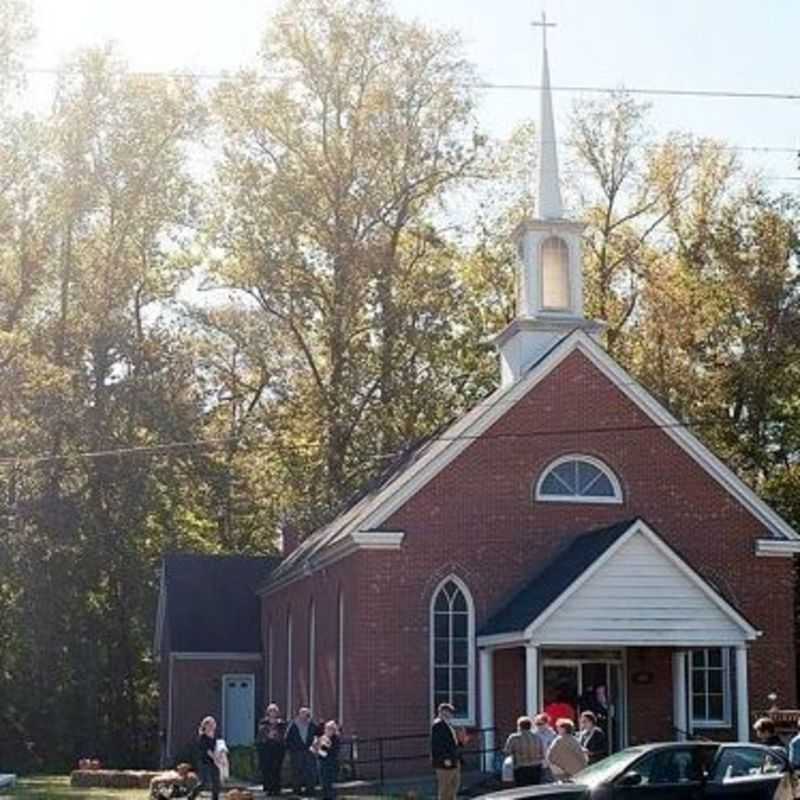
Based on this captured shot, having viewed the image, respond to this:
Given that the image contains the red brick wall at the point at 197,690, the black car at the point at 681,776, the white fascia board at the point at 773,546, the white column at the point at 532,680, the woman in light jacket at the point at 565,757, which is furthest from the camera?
the red brick wall at the point at 197,690

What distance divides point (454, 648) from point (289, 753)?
4229mm

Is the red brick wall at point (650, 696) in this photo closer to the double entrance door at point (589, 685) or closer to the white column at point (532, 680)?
the double entrance door at point (589, 685)

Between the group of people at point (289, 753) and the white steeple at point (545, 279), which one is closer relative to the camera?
the group of people at point (289, 753)

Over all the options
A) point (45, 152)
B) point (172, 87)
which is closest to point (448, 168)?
point (172, 87)

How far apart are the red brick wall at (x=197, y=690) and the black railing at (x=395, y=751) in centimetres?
1436

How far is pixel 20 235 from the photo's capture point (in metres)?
51.8

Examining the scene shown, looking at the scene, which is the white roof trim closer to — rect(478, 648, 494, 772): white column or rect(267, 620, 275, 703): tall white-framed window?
rect(478, 648, 494, 772): white column

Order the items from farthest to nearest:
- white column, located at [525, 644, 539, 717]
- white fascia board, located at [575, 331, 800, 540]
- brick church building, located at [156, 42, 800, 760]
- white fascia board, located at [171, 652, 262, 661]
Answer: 1. white fascia board, located at [171, 652, 262, 661]
2. white fascia board, located at [575, 331, 800, 540]
3. brick church building, located at [156, 42, 800, 760]
4. white column, located at [525, 644, 539, 717]

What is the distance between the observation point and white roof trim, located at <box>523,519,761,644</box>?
33.2 meters

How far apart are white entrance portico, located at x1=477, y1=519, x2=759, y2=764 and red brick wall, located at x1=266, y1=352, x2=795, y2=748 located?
1710mm

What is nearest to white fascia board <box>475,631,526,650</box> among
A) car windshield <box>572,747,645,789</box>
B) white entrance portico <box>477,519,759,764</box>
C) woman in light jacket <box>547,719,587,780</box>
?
white entrance portico <box>477,519,759,764</box>

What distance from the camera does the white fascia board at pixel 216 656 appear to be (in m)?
49.0

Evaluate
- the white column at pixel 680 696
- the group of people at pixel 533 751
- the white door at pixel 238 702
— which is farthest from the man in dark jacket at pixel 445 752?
the white door at pixel 238 702

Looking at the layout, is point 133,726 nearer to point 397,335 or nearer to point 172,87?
point 397,335
